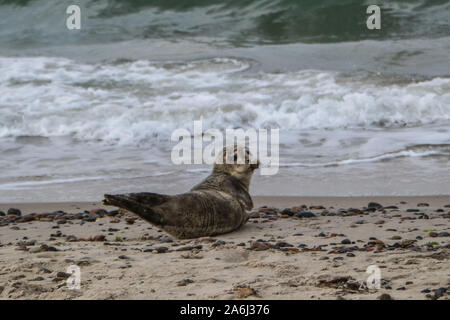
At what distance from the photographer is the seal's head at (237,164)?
19.7 ft

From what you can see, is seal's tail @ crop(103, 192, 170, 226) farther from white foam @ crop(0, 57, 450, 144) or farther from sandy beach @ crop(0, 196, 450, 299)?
white foam @ crop(0, 57, 450, 144)

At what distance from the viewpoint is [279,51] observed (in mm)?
14875

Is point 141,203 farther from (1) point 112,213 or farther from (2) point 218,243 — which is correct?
(1) point 112,213

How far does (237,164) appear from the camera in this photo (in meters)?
6.00

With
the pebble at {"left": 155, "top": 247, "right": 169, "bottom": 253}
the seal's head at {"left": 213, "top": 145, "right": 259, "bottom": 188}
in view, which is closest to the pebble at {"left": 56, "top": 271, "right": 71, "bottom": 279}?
the pebble at {"left": 155, "top": 247, "right": 169, "bottom": 253}

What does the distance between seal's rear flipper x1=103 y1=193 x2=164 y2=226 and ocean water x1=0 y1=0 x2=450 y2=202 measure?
7.81 feet

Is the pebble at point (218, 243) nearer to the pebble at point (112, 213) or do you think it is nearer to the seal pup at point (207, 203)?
the seal pup at point (207, 203)

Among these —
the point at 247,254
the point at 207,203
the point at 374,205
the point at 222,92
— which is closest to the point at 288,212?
the point at 374,205

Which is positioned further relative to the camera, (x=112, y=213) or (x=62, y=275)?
(x=112, y=213)

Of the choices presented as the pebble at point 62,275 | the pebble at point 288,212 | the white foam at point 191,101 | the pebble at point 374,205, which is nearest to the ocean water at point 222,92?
the white foam at point 191,101

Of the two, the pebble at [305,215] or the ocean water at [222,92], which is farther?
the ocean water at [222,92]

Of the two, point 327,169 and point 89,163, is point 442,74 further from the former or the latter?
point 89,163

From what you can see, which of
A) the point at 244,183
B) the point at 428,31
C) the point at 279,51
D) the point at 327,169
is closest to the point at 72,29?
the point at 279,51

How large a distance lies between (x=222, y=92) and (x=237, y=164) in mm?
6150
